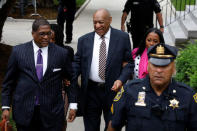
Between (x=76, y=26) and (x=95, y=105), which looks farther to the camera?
(x=76, y=26)

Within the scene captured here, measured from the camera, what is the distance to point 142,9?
8.77 meters

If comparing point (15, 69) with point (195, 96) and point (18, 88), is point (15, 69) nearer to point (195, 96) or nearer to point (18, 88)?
point (18, 88)

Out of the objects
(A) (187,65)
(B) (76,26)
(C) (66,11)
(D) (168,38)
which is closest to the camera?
(A) (187,65)

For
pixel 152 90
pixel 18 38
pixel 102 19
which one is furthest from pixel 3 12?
pixel 152 90

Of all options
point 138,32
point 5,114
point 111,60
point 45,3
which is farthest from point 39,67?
point 45,3

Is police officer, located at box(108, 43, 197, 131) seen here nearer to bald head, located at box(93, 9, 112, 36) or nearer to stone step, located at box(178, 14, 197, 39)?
Answer: bald head, located at box(93, 9, 112, 36)

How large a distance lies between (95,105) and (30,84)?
3.86ft

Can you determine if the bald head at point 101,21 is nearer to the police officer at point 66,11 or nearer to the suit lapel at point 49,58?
the suit lapel at point 49,58

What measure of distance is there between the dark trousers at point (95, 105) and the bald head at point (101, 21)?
0.68 m

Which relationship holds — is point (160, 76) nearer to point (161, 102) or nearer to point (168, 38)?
point (161, 102)

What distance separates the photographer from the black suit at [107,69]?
5.23m

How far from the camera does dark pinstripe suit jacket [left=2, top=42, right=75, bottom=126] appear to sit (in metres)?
4.44

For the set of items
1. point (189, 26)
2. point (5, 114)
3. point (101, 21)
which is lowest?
point (5, 114)

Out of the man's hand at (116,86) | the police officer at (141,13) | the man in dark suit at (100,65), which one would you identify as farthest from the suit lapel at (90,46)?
the police officer at (141,13)
